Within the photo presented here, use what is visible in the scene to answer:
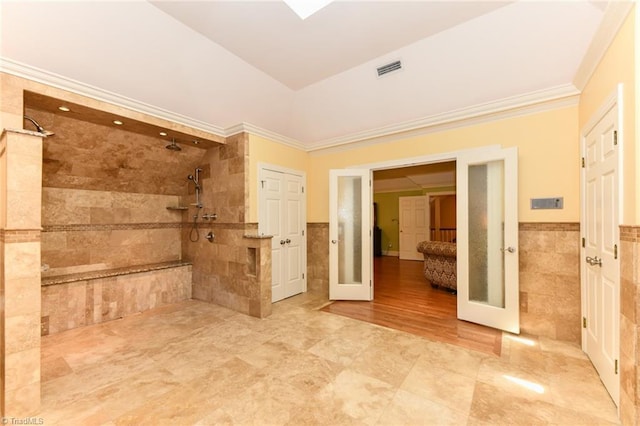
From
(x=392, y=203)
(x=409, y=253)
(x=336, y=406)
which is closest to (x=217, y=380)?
(x=336, y=406)

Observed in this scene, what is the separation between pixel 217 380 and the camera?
2164mm

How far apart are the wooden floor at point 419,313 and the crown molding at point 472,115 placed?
2.63 m

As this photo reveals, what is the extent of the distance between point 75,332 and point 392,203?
871 centimetres

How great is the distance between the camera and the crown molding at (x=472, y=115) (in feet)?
9.23

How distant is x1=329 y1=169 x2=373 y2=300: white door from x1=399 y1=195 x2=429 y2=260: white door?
474 cm

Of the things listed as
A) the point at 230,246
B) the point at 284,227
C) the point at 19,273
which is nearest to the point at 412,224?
the point at 284,227

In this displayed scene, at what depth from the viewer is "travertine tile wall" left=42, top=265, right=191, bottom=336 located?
317 centimetres

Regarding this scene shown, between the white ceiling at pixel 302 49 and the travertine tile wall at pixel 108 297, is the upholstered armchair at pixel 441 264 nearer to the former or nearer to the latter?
the white ceiling at pixel 302 49

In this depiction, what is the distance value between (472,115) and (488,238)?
159cm

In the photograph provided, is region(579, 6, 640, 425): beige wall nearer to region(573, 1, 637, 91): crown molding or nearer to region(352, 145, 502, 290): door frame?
region(573, 1, 637, 91): crown molding

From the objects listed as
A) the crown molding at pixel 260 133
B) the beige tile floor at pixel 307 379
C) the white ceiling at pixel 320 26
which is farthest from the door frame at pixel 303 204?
the beige tile floor at pixel 307 379

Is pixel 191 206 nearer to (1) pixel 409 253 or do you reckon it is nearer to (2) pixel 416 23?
(2) pixel 416 23

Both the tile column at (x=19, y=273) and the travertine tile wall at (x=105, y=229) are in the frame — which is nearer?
the tile column at (x=19, y=273)

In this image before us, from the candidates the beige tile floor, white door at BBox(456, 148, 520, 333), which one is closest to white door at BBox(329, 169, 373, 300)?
the beige tile floor
